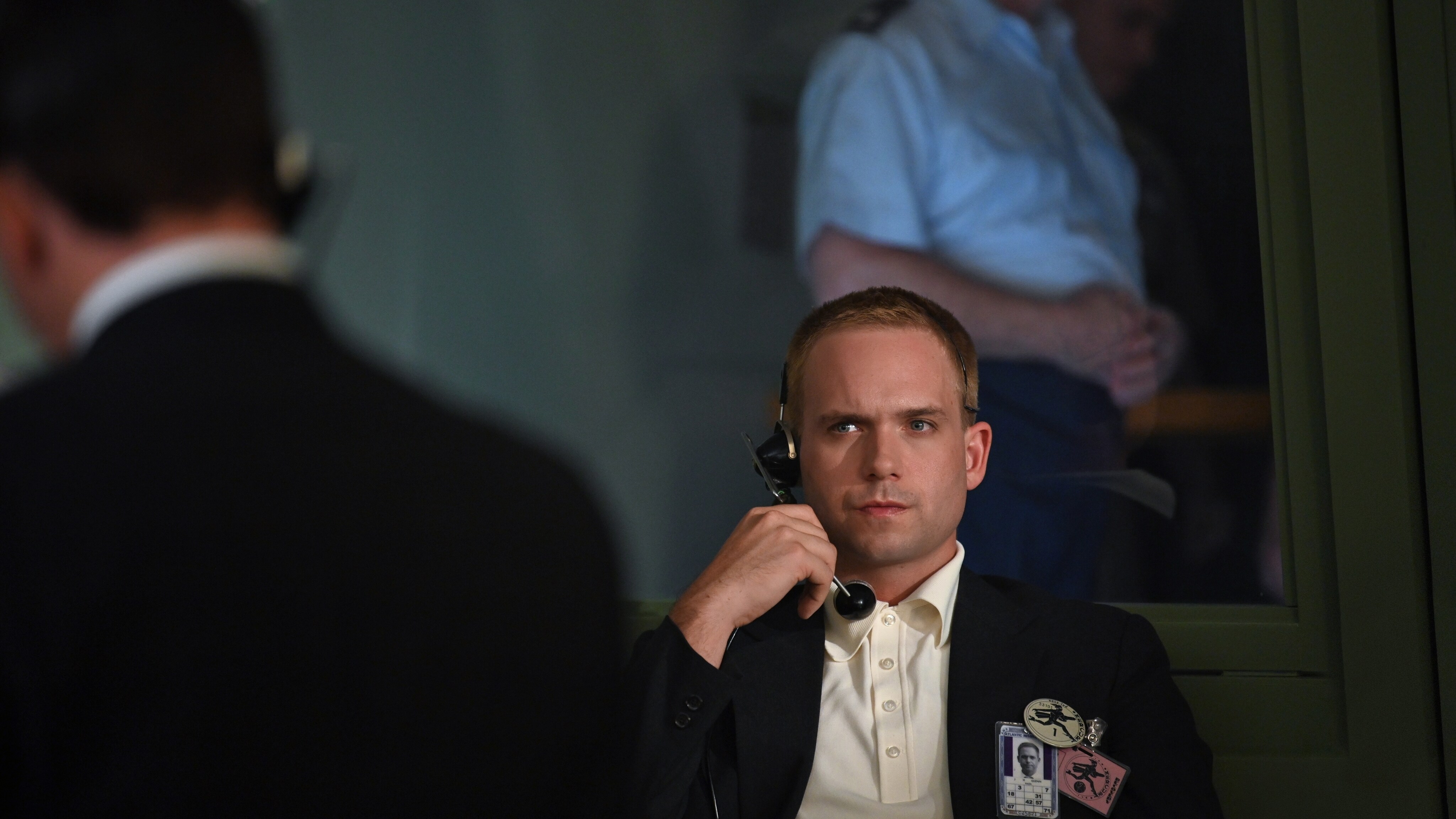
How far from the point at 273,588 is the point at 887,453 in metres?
1.35

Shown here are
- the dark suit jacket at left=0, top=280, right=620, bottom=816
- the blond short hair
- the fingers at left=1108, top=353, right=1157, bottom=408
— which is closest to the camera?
the dark suit jacket at left=0, top=280, right=620, bottom=816

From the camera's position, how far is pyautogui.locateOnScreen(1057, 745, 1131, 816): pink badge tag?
5.88 feet

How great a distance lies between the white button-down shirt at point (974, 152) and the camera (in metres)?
2.47

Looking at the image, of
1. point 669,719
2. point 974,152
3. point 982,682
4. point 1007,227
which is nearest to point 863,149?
point 974,152

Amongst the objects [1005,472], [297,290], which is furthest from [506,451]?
[1005,472]

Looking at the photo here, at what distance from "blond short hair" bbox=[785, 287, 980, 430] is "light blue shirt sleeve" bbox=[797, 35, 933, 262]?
A: 1.22ft

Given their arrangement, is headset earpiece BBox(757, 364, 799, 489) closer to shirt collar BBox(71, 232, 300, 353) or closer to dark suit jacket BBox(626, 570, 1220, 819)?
dark suit jacket BBox(626, 570, 1220, 819)

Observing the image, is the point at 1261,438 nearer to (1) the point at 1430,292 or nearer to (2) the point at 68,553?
(1) the point at 1430,292

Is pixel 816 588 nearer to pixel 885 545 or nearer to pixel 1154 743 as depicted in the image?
pixel 885 545

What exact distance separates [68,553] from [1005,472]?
2013mm

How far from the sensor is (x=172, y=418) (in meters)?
0.75

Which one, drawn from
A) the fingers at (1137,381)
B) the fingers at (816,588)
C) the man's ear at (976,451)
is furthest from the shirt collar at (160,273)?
the fingers at (1137,381)

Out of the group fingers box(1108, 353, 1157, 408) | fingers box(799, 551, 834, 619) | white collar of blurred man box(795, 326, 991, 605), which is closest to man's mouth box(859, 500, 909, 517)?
white collar of blurred man box(795, 326, 991, 605)

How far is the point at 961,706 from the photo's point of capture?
6.17 feet
